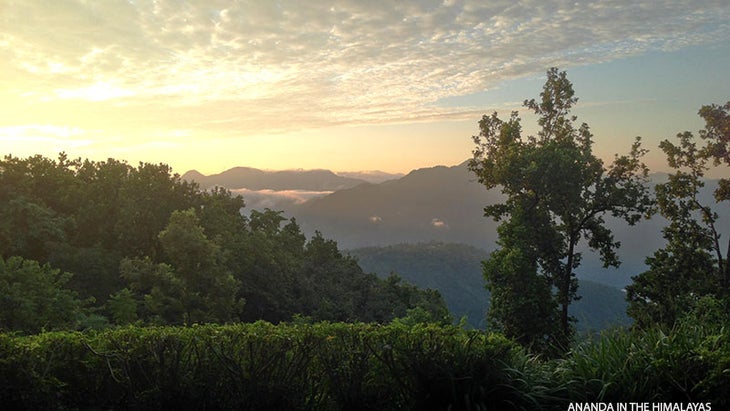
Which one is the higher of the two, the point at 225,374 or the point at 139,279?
the point at 225,374

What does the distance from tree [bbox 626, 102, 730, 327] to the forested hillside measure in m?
12.5

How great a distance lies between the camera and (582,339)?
6.57 m

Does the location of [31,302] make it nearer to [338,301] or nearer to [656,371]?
[656,371]

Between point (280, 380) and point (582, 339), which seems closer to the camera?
point (280, 380)

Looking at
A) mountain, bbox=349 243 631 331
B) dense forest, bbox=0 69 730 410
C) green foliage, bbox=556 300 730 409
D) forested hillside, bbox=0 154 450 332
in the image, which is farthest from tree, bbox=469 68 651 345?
mountain, bbox=349 243 631 331

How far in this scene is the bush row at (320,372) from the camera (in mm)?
5422

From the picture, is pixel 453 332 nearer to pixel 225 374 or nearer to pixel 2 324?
pixel 225 374

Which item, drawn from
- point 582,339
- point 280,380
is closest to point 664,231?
point 582,339

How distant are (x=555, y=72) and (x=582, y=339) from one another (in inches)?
798

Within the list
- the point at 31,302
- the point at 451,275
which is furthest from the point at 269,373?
the point at 451,275

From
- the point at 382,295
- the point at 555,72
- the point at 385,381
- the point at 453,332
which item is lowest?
the point at 382,295

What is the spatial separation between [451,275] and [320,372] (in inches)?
7091

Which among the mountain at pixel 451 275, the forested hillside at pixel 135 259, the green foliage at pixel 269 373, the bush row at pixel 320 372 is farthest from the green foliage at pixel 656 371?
the mountain at pixel 451 275

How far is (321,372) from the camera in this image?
557 cm
